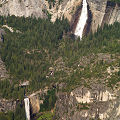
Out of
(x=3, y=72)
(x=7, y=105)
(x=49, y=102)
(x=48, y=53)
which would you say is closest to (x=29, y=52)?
(x=48, y=53)

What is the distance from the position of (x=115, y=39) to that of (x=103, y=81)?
28.5 metres

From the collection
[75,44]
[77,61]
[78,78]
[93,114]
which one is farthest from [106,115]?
[75,44]

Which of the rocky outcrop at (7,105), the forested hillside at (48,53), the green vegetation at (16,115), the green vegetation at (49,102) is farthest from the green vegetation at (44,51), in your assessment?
the green vegetation at (16,115)

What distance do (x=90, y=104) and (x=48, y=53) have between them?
3845 centimetres

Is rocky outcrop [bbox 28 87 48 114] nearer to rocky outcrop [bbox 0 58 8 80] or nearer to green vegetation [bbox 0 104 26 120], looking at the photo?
green vegetation [bbox 0 104 26 120]

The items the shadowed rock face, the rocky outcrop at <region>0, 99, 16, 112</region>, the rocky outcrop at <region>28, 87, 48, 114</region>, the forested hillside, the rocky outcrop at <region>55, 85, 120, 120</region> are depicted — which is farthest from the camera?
the shadowed rock face

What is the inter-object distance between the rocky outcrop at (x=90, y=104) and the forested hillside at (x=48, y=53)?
3.58 metres

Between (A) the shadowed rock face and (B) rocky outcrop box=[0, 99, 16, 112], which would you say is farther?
(A) the shadowed rock face

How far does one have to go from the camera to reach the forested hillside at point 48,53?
15888cm

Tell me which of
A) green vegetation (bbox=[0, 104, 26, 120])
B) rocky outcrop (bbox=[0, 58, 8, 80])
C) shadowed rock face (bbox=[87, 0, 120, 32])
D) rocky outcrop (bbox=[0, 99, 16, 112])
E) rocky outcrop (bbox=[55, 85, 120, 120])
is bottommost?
green vegetation (bbox=[0, 104, 26, 120])

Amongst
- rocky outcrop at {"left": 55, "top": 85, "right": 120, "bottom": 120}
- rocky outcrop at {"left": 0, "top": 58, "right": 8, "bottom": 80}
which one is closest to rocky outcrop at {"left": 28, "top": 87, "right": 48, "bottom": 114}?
rocky outcrop at {"left": 55, "top": 85, "right": 120, "bottom": 120}

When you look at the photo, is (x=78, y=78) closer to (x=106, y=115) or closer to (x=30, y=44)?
(x=106, y=115)

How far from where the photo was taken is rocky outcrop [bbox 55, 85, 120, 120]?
145375mm

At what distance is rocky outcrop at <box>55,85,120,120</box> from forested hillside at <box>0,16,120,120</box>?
3.58 metres
